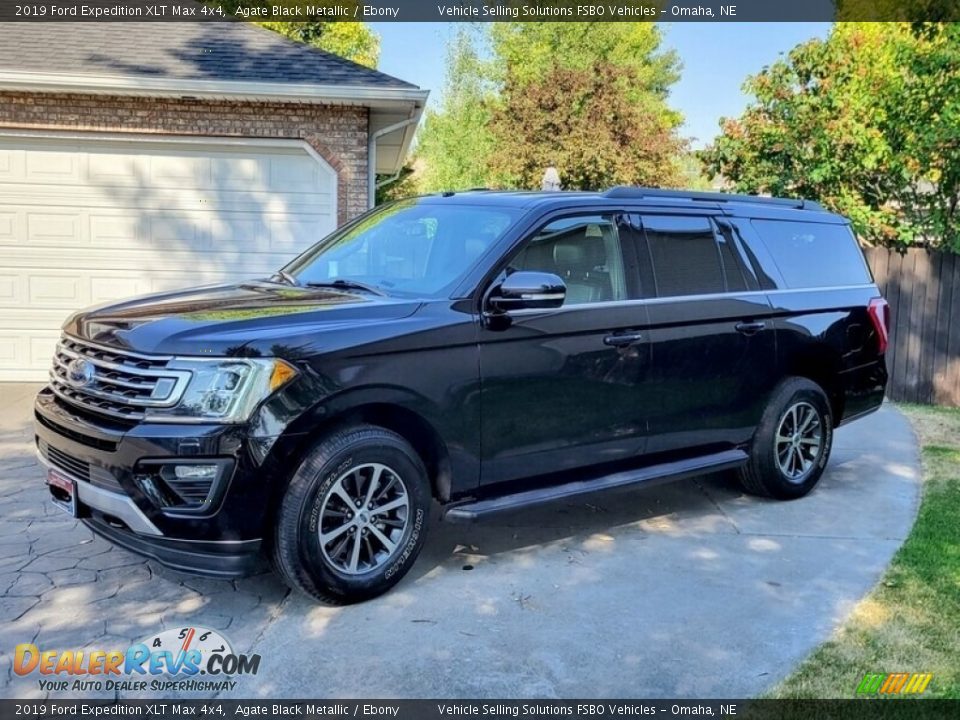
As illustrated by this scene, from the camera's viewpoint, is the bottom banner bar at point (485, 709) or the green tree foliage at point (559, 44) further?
the green tree foliage at point (559, 44)

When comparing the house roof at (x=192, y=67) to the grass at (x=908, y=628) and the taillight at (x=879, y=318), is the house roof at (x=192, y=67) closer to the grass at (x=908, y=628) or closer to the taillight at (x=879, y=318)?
the taillight at (x=879, y=318)

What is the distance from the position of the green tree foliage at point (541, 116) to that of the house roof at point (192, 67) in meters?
15.5

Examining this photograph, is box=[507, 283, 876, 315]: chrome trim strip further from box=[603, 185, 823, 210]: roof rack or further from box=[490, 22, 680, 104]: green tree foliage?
A: box=[490, 22, 680, 104]: green tree foliage

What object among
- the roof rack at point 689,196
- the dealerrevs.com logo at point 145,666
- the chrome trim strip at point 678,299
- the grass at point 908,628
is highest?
the roof rack at point 689,196

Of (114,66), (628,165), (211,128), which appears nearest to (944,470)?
(211,128)

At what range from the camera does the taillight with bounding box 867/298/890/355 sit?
661 centimetres

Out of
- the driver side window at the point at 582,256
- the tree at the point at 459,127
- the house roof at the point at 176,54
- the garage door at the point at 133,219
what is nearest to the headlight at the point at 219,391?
the driver side window at the point at 582,256

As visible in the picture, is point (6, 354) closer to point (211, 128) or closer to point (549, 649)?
point (211, 128)

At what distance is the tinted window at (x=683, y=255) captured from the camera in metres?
5.37

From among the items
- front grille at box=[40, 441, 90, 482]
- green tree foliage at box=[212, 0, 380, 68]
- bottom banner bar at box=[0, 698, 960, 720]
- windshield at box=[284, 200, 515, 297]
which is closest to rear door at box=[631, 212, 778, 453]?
windshield at box=[284, 200, 515, 297]

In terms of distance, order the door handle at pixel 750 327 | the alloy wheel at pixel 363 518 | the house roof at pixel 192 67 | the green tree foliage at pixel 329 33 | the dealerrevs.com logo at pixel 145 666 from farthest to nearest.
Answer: the green tree foliage at pixel 329 33 → the house roof at pixel 192 67 → the door handle at pixel 750 327 → the alloy wheel at pixel 363 518 → the dealerrevs.com logo at pixel 145 666

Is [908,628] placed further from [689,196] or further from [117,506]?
[117,506]

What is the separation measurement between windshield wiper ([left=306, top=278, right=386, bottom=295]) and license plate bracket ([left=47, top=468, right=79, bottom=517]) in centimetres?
166

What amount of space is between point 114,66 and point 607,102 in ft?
59.5
